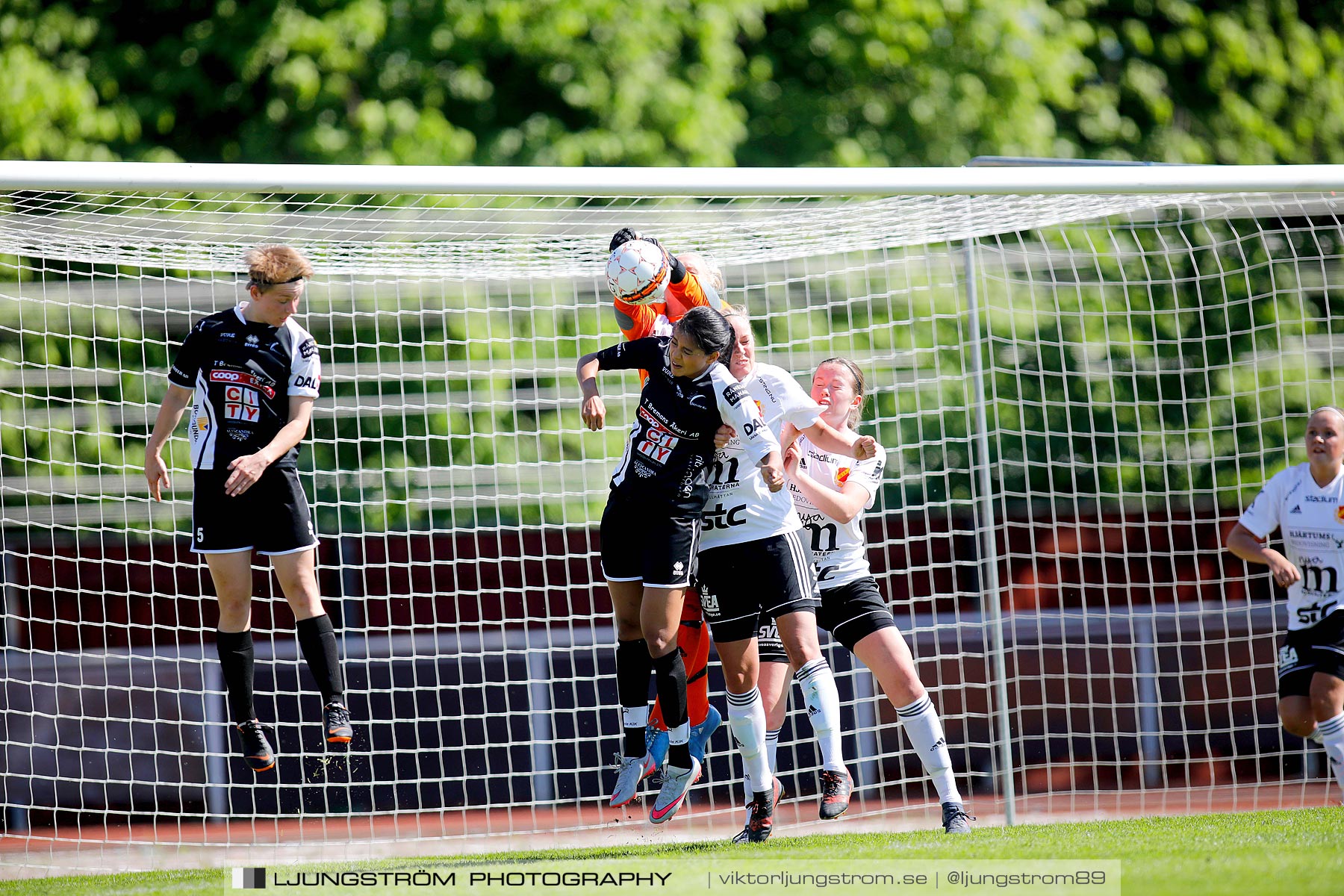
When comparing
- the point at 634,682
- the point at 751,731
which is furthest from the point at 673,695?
the point at 751,731

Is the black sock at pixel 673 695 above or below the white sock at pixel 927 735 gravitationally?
above

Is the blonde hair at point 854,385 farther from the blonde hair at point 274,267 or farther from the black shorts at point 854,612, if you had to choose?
the blonde hair at point 274,267

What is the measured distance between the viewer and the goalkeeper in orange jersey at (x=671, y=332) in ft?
15.5

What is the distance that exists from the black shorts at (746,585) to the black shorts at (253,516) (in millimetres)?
1671

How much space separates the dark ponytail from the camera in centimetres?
434

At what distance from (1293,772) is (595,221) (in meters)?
6.55

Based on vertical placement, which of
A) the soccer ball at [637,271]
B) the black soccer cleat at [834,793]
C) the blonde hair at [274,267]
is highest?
the blonde hair at [274,267]

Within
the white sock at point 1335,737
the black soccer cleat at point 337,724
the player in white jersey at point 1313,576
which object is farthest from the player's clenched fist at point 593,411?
the white sock at point 1335,737

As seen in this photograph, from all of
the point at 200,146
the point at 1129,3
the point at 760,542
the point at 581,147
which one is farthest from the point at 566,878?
the point at 1129,3

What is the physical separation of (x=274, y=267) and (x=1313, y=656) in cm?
496

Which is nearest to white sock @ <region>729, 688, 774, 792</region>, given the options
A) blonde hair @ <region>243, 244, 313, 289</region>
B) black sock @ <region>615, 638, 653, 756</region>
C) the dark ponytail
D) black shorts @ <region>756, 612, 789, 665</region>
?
black sock @ <region>615, 638, 653, 756</region>

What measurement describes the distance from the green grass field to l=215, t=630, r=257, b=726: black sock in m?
0.66

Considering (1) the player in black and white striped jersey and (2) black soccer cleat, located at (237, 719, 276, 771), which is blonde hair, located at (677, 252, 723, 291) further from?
(2) black soccer cleat, located at (237, 719, 276, 771)

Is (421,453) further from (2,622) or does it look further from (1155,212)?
(1155,212)
